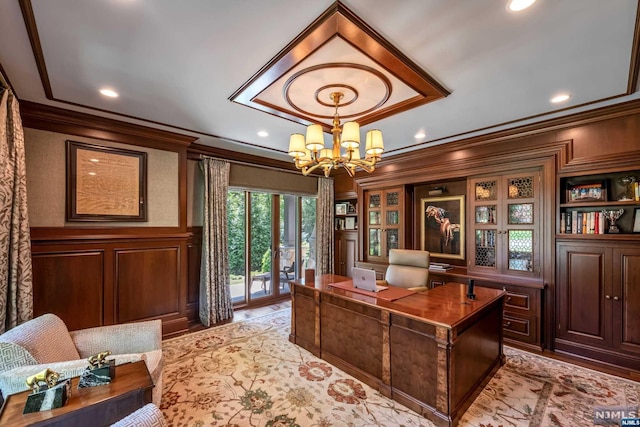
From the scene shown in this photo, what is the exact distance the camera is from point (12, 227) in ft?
7.51

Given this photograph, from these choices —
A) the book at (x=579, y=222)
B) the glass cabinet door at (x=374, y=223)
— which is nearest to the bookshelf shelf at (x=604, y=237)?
the book at (x=579, y=222)

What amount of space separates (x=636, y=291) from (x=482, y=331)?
5.63ft

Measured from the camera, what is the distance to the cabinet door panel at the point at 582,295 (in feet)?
9.40

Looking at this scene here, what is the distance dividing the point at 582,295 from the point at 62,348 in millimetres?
4645

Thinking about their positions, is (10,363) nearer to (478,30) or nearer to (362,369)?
(362,369)

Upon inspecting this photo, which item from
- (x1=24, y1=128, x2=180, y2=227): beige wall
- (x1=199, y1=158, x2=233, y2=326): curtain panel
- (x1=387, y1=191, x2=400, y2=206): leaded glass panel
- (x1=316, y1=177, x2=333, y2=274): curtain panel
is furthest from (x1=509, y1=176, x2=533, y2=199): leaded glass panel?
(x1=24, y1=128, x2=180, y2=227): beige wall

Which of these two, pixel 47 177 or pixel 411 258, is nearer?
pixel 47 177

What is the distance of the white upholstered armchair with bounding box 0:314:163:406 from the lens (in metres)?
1.48

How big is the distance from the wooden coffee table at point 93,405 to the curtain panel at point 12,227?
1.43 metres

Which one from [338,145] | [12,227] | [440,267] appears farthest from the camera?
[440,267]

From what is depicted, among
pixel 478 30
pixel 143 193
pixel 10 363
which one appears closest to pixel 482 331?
pixel 478 30

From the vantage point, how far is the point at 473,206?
378 cm

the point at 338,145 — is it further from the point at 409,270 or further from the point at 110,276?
the point at 110,276

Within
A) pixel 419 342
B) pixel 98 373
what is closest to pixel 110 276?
pixel 98 373
